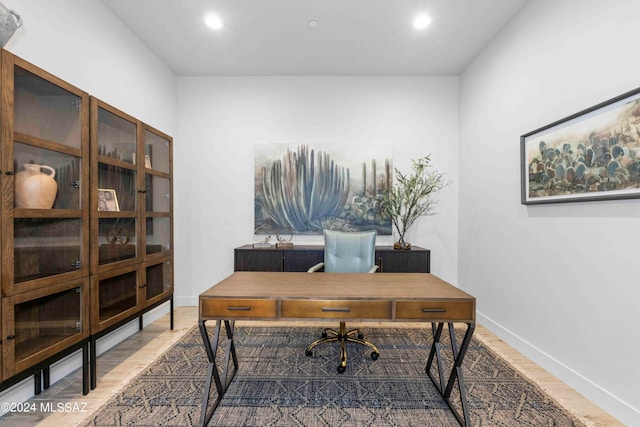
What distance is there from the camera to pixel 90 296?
205 cm

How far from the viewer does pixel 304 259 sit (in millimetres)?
3521

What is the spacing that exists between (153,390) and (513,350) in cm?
293

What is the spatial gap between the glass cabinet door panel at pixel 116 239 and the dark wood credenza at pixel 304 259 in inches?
47.3

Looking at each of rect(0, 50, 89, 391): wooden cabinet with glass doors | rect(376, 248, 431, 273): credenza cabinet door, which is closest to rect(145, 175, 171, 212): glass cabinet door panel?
rect(0, 50, 89, 391): wooden cabinet with glass doors

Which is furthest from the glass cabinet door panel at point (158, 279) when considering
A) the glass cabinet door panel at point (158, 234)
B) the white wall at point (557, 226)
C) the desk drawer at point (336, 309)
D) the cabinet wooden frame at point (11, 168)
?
the white wall at point (557, 226)

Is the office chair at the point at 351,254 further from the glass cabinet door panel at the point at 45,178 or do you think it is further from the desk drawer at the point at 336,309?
the glass cabinet door panel at the point at 45,178

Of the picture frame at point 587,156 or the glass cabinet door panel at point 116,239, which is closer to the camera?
the picture frame at point 587,156

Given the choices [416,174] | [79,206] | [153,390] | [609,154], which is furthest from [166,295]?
[609,154]

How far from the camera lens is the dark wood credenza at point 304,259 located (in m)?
3.50

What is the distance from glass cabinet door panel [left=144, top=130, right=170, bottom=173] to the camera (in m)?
2.76

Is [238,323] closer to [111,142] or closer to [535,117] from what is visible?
[111,142]

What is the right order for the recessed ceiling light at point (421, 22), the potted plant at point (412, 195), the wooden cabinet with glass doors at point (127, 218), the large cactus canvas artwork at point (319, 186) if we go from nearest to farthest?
the wooden cabinet with glass doors at point (127, 218) < the recessed ceiling light at point (421, 22) < the potted plant at point (412, 195) < the large cactus canvas artwork at point (319, 186)

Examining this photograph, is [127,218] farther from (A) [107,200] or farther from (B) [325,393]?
(B) [325,393]

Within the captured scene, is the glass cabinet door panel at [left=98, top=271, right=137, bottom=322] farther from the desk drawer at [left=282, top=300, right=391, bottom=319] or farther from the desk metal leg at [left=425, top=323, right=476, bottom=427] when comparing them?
the desk metal leg at [left=425, top=323, right=476, bottom=427]
